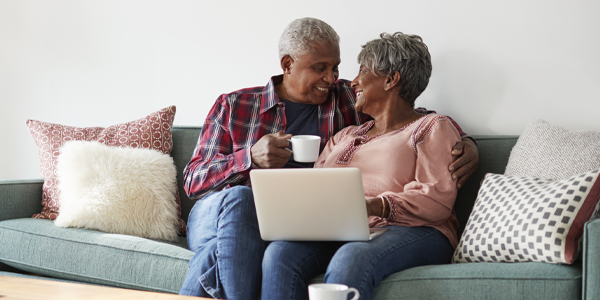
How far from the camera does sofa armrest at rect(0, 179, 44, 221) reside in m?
2.16

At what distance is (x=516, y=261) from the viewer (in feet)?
4.50

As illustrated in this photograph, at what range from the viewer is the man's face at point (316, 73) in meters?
2.02

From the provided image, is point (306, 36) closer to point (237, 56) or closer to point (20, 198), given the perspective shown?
point (237, 56)

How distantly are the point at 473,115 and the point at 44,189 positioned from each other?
1.84 meters

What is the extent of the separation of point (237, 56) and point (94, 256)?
119cm

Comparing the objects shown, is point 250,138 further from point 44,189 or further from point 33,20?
point 33,20

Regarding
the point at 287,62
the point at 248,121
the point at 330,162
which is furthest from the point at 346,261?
the point at 287,62

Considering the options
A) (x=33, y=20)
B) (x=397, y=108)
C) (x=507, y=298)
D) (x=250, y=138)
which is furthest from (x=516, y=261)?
(x=33, y=20)

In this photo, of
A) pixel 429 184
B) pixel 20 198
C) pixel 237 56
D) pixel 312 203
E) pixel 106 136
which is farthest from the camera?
pixel 237 56

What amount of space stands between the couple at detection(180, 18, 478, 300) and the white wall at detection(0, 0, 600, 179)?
0.24 metres

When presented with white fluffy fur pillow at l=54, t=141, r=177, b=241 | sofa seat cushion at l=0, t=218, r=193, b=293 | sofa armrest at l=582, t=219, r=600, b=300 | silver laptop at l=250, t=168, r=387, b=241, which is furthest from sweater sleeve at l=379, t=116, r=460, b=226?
white fluffy fur pillow at l=54, t=141, r=177, b=241

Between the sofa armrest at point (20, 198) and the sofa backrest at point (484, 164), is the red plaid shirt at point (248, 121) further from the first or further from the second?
the sofa armrest at point (20, 198)

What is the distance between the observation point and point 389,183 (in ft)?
5.55

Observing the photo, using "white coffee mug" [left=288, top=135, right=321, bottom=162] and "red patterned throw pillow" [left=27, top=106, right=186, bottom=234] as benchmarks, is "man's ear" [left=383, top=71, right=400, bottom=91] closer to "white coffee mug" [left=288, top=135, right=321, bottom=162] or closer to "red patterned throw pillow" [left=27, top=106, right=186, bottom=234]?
"white coffee mug" [left=288, top=135, right=321, bottom=162]
